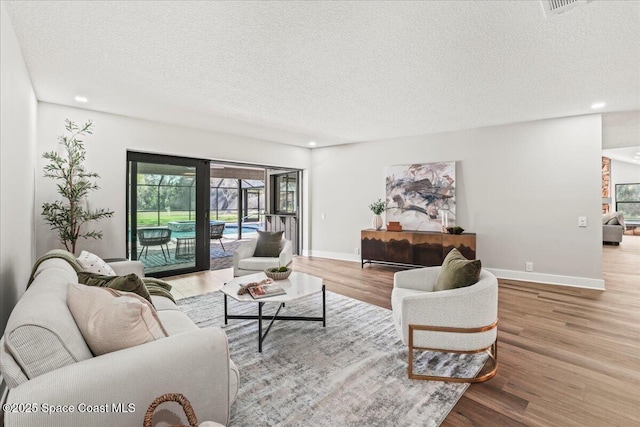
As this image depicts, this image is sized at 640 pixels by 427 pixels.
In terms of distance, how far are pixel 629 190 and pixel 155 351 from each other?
1523cm

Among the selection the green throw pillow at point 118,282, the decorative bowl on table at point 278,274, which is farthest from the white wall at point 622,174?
the green throw pillow at point 118,282

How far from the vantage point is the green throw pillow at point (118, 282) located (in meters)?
1.89

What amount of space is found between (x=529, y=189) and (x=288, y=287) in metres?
4.24

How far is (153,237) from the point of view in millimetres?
4895

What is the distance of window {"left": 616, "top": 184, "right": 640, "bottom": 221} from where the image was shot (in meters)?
10.7

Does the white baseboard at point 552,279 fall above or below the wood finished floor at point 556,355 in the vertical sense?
above

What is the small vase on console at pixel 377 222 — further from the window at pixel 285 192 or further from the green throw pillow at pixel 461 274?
the green throw pillow at pixel 461 274

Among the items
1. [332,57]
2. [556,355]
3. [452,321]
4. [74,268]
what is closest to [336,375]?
[452,321]

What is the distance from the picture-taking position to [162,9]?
78.9 inches

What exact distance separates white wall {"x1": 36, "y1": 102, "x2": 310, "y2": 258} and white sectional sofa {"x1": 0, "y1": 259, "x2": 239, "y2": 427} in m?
3.21

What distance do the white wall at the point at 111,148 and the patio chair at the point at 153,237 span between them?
1.11ft

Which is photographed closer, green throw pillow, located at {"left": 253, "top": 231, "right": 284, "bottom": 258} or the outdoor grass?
green throw pillow, located at {"left": 253, "top": 231, "right": 284, "bottom": 258}

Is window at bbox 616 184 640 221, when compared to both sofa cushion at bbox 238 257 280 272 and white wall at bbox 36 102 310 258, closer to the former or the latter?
sofa cushion at bbox 238 257 280 272

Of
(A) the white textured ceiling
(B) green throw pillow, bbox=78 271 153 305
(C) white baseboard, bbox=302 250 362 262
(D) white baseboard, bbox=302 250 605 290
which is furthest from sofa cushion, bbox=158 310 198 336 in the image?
(D) white baseboard, bbox=302 250 605 290
